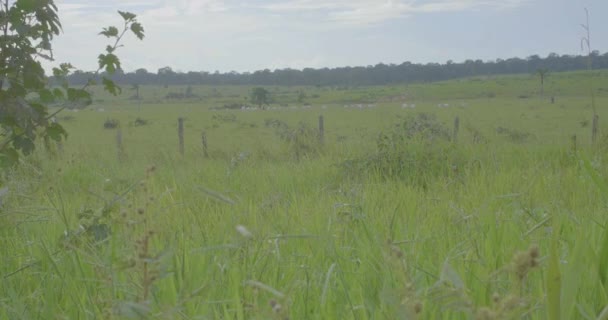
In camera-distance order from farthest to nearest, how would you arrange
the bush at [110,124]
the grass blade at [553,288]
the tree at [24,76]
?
the bush at [110,124], the tree at [24,76], the grass blade at [553,288]

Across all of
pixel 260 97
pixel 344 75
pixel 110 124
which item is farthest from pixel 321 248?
pixel 344 75

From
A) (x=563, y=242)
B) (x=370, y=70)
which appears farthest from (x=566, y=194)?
(x=370, y=70)

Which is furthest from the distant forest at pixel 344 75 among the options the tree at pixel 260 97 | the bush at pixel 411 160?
the bush at pixel 411 160

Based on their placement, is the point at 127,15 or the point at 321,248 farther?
the point at 127,15

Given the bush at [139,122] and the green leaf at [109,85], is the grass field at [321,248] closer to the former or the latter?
the green leaf at [109,85]

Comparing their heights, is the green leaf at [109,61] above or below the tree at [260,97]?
above

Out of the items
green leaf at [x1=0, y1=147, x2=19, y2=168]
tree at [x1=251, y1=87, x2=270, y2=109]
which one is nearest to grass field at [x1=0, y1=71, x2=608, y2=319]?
green leaf at [x1=0, y1=147, x2=19, y2=168]

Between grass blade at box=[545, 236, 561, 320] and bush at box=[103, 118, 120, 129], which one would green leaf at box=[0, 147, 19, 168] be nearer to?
grass blade at box=[545, 236, 561, 320]

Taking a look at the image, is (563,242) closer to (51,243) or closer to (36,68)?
(51,243)

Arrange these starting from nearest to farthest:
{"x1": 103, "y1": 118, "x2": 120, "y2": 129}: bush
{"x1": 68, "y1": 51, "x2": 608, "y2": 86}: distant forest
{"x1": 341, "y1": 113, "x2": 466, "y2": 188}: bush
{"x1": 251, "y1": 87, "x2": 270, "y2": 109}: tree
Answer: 1. {"x1": 341, "y1": 113, "x2": 466, "y2": 188}: bush
2. {"x1": 103, "y1": 118, "x2": 120, "y2": 129}: bush
3. {"x1": 251, "y1": 87, "x2": 270, "y2": 109}: tree
4. {"x1": 68, "y1": 51, "x2": 608, "y2": 86}: distant forest

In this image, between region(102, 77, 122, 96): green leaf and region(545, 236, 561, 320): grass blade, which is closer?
region(545, 236, 561, 320): grass blade

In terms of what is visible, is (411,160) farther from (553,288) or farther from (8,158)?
(553,288)

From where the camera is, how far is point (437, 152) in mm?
6832

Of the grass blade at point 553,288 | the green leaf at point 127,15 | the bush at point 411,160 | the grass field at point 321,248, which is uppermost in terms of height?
the green leaf at point 127,15
